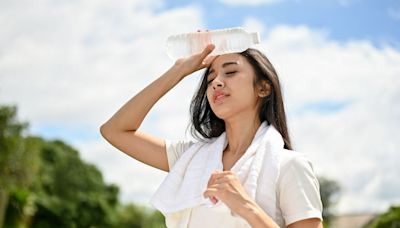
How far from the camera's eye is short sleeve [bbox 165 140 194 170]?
3.67 metres

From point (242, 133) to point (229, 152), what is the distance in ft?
0.35

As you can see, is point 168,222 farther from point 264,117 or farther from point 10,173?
point 10,173

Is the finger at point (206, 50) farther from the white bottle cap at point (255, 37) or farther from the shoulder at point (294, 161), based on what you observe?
the shoulder at point (294, 161)

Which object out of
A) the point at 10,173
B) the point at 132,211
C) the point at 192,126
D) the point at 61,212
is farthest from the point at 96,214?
the point at 192,126

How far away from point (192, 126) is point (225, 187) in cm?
78

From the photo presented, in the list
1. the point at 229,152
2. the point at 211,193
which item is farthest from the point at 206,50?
the point at 211,193

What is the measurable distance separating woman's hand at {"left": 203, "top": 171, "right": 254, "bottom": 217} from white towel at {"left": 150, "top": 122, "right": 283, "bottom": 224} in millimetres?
116

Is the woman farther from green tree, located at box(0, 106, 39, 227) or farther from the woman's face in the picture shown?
green tree, located at box(0, 106, 39, 227)

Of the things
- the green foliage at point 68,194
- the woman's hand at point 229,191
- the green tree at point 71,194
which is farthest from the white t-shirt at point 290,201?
the green tree at point 71,194

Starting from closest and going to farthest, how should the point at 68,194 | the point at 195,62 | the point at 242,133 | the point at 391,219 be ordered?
the point at 242,133 < the point at 195,62 < the point at 391,219 < the point at 68,194

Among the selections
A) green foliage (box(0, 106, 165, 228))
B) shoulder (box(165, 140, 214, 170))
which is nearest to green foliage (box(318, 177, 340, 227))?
green foliage (box(0, 106, 165, 228))

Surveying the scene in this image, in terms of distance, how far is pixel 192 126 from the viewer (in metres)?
3.73

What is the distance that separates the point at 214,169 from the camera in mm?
3371

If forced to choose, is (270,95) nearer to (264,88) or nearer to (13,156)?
(264,88)
